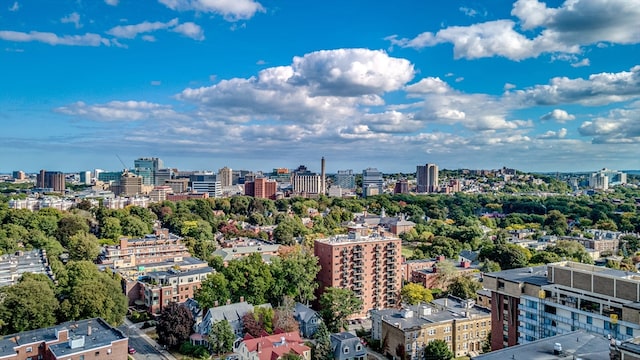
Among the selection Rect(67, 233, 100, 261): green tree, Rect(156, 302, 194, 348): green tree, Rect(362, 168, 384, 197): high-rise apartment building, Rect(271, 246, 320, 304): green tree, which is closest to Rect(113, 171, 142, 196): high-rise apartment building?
Rect(67, 233, 100, 261): green tree

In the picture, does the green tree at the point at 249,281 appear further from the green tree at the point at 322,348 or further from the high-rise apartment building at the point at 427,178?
the high-rise apartment building at the point at 427,178

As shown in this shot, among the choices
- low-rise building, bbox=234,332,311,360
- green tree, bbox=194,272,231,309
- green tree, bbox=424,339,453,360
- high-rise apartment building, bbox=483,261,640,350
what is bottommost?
green tree, bbox=424,339,453,360

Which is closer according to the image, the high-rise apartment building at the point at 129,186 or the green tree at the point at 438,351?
the green tree at the point at 438,351

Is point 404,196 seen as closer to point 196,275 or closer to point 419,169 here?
point 419,169

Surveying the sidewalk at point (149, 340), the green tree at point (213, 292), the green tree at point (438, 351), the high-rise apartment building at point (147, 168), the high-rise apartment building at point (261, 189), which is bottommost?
the sidewalk at point (149, 340)

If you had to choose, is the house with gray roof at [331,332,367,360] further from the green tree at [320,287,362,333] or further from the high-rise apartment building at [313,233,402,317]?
the high-rise apartment building at [313,233,402,317]

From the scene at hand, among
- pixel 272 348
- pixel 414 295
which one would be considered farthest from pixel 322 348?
pixel 414 295

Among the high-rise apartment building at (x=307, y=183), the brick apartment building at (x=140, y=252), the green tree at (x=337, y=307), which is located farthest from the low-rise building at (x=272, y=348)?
the high-rise apartment building at (x=307, y=183)
